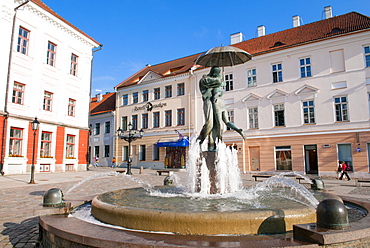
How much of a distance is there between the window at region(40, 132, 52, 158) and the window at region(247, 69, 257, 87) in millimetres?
18898

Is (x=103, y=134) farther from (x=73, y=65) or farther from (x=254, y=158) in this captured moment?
(x=254, y=158)

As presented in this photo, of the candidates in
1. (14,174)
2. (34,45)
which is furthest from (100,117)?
(14,174)

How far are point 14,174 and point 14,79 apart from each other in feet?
23.8

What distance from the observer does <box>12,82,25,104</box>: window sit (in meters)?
20.8

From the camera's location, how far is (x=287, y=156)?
75.7 feet

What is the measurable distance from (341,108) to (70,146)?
24.1m

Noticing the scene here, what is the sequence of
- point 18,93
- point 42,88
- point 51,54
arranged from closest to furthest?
1. point 18,93
2. point 42,88
3. point 51,54

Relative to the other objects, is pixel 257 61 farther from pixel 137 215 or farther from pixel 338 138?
pixel 137 215

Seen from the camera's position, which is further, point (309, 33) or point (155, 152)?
point (155, 152)

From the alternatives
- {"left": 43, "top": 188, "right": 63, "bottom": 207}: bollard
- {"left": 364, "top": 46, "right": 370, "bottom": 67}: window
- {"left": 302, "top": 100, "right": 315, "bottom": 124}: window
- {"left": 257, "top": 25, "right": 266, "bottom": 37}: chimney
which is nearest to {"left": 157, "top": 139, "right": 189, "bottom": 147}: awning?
{"left": 302, "top": 100, "right": 315, "bottom": 124}: window

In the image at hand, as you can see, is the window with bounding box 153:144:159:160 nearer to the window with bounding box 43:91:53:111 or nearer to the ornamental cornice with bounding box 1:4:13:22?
the window with bounding box 43:91:53:111

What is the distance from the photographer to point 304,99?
22.6 meters

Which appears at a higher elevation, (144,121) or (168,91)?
(168,91)

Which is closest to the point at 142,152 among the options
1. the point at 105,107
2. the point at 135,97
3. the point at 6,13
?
the point at 135,97
